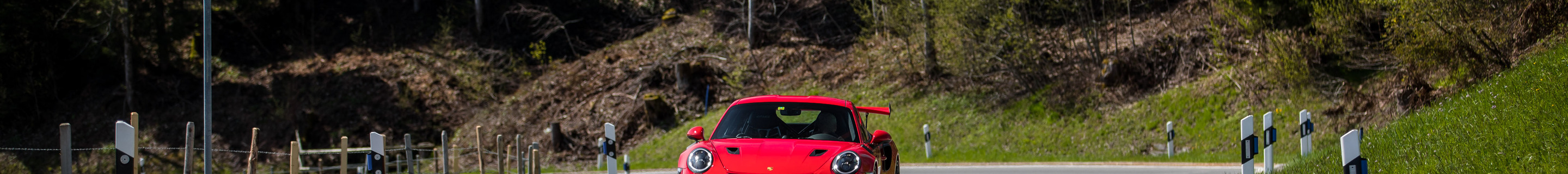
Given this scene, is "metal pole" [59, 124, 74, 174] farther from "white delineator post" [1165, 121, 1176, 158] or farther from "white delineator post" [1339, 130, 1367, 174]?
"white delineator post" [1165, 121, 1176, 158]

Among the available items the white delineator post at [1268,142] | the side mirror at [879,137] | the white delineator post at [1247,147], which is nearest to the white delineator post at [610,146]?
the side mirror at [879,137]

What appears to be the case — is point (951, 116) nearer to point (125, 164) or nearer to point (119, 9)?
point (125, 164)

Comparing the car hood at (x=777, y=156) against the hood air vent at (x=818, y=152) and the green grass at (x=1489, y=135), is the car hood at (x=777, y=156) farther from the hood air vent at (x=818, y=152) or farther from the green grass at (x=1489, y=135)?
the green grass at (x=1489, y=135)

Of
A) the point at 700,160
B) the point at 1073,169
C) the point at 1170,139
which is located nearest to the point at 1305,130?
the point at 1073,169

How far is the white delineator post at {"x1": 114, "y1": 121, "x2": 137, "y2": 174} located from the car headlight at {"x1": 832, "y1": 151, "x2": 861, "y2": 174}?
5.05 m

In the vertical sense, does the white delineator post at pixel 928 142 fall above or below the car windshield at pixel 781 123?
below

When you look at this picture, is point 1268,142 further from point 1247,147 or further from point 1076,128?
point 1076,128

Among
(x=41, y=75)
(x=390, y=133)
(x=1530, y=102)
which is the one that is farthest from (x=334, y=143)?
(x=1530, y=102)

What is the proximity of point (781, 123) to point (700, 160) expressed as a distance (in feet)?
4.21

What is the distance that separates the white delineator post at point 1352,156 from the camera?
5.78 metres

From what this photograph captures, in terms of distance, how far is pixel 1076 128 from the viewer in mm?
19609

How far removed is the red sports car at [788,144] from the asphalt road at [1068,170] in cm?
437

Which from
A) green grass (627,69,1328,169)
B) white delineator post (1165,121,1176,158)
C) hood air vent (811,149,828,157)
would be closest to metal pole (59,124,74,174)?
hood air vent (811,149,828,157)

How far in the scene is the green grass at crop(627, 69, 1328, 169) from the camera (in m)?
17.0
